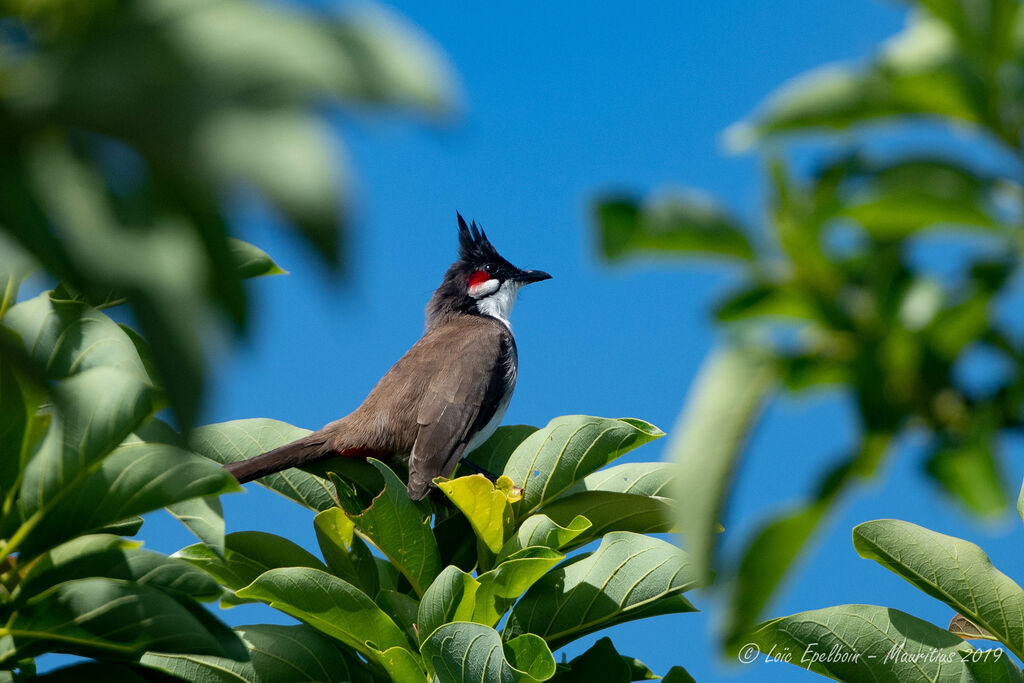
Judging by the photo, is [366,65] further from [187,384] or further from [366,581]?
[366,581]

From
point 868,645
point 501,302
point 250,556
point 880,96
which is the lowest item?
point 868,645

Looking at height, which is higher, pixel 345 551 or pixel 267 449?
pixel 267 449

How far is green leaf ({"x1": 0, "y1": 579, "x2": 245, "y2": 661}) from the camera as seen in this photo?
178cm

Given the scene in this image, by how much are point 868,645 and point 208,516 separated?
1654 mm

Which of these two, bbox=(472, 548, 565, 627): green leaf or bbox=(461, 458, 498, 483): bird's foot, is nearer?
bbox=(472, 548, 565, 627): green leaf

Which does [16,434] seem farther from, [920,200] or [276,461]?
[920,200]

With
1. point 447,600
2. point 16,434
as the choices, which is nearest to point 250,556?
point 447,600

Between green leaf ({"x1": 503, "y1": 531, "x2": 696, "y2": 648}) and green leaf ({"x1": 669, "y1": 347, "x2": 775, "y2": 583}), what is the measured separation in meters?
1.75

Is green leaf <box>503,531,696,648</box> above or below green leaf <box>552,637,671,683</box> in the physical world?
above

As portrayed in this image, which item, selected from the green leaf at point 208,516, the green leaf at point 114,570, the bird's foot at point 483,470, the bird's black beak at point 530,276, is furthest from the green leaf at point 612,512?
the bird's black beak at point 530,276

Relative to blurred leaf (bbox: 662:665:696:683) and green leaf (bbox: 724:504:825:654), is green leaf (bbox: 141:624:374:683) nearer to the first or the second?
blurred leaf (bbox: 662:665:696:683)

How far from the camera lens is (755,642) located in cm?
233

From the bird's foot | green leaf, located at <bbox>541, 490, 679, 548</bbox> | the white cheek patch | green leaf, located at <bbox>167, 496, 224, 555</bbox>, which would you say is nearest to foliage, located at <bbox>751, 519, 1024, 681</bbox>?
green leaf, located at <bbox>541, 490, 679, 548</bbox>

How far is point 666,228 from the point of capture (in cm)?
76
